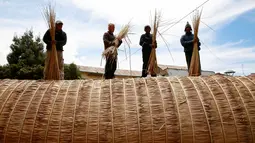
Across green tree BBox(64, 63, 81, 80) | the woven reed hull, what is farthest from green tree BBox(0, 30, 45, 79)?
the woven reed hull

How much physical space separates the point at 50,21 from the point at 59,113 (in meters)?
2.01

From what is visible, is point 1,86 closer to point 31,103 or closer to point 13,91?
point 13,91

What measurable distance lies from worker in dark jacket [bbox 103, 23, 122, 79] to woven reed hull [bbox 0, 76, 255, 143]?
2045mm

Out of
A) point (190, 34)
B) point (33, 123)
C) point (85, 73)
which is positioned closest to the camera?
point (33, 123)

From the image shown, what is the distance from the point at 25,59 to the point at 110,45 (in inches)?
752

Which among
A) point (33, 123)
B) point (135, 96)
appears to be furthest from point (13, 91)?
point (135, 96)

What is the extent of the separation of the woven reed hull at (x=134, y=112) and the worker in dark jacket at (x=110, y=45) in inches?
80.5

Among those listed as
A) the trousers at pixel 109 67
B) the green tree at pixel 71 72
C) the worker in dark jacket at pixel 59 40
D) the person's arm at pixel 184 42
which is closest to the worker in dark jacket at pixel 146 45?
the person's arm at pixel 184 42

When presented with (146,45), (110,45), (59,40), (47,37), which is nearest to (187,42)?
(146,45)

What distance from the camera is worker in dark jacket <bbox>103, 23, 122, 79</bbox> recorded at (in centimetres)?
586

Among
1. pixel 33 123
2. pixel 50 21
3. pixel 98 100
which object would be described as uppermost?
pixel 50 21

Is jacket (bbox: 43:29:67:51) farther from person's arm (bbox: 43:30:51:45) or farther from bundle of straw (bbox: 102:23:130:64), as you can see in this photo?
bundle of straw (bbox: 102:23:130:64)

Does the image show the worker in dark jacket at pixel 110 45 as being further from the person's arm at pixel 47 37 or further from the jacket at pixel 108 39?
the person's arm at pixel 47 37

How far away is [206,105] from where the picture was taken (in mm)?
3484
